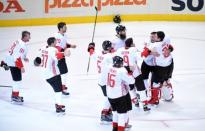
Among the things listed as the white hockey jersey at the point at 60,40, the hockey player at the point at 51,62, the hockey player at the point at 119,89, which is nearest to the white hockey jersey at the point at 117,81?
the hockey player at the point at 119,89

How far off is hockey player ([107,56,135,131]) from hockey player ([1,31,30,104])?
91.1 inches

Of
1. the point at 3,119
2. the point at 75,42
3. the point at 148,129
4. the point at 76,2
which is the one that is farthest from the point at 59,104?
the point at 76,2

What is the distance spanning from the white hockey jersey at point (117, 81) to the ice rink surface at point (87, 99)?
1.02 m

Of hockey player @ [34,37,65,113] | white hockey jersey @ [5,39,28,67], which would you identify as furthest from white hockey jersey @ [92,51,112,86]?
white hockey jersey @ [5,39,28,67]

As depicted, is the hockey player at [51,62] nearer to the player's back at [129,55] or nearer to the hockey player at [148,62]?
the player's back at [129,55]

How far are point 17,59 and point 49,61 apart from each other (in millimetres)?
805

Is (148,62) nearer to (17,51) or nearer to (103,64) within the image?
(103,64)

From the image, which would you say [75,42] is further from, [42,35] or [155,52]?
[155,52]

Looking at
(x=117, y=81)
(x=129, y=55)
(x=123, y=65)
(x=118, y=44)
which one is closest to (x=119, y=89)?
(x=117, y=81)

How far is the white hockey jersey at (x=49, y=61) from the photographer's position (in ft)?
27.4

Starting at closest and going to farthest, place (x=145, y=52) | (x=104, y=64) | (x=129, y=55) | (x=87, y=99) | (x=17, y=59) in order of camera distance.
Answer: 1. (x=104, y=64)
2. (x=129, y=55)
3. (x=145, y=52)
4. (x=17, y=59)
5. (x=87, y=99)

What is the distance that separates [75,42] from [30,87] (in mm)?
4431

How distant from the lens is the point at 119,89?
7.20 metres

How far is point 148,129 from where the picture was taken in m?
8.03
